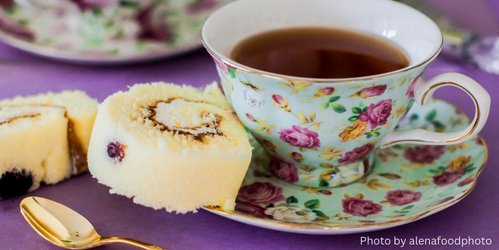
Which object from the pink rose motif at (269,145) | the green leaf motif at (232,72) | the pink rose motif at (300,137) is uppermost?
the green leaf motif at (232,72)

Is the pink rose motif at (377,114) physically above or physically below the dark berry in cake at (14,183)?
above

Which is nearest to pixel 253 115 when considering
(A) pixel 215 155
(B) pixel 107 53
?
(A) pixel 215 155

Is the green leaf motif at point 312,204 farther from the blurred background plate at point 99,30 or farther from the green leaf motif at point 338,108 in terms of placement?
the blurred background plate at point 99,30

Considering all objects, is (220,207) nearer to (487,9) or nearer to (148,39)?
(148,39)

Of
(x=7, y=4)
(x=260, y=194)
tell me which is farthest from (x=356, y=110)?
(x=7, y=4)

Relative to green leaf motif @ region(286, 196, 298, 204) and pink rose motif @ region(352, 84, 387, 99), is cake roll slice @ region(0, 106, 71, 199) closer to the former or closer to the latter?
green leaf motif @ region(286, 196, 298, 204)

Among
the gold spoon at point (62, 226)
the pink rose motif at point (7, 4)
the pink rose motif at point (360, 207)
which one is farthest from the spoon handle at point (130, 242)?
the pink rose motif at point (7, 4)

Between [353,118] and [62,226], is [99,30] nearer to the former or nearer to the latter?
[62,226]
